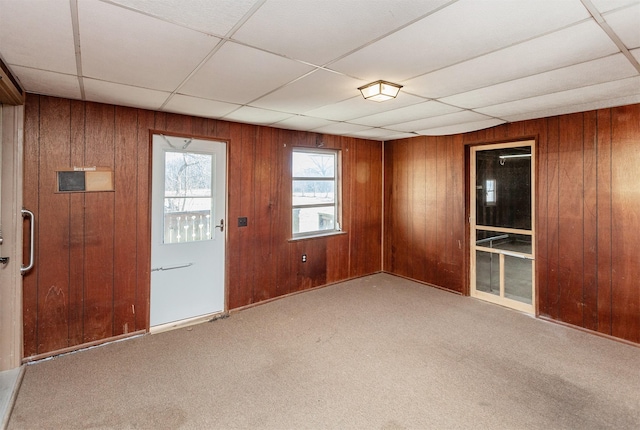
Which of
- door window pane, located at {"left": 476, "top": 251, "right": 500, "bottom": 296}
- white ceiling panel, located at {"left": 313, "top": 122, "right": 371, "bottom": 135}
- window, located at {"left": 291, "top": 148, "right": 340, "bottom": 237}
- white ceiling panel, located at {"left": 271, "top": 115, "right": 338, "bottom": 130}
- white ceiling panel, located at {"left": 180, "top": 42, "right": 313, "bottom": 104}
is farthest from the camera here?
window, located at {"left": 291, "top": 148, "right": 340, "bottom": 237}

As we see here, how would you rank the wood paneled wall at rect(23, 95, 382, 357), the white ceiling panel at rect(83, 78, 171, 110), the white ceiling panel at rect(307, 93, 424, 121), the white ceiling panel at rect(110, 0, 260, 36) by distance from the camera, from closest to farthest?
the white ceiling panel at rect(110, 0, 260, 36)
the white ceiling panel at rect(83, 78, 171, 110)
the wood paneled wall at rect(23, 95, 382, 357)
the white ceiling panel at rect(307, 93, 424, 121)

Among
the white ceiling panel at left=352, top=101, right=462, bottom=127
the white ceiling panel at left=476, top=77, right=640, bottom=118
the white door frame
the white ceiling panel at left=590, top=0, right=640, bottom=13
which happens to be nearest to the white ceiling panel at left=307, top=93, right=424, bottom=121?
the white ceiling panel at left=352, top=101, right=462, bottom=127

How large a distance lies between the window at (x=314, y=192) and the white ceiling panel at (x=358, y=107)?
1193mm

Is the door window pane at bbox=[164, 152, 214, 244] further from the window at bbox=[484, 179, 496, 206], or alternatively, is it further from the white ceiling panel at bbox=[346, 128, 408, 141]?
the window at bbox=[484, 179, 496, 206]

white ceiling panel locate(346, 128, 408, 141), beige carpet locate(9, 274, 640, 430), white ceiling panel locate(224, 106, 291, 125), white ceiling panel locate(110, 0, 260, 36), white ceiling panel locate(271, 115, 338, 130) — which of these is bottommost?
beige carpet locate(9, 274, 640, 430)

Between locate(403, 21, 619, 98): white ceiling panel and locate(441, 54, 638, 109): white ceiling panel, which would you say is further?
locate(441, 54, 638, 109): white ceiling panel

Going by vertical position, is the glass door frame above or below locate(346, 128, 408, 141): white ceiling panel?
below

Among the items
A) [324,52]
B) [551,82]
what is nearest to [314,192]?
[324,52]

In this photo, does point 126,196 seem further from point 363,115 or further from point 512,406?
point 512,406

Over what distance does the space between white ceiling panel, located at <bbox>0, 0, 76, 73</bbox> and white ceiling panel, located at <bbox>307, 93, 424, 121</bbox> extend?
81.6 inches

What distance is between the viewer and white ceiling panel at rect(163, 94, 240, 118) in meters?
3.02

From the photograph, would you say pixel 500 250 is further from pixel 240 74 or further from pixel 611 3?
pixel 240 74

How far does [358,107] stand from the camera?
3305mm

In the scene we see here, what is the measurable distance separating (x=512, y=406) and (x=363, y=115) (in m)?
2.97
